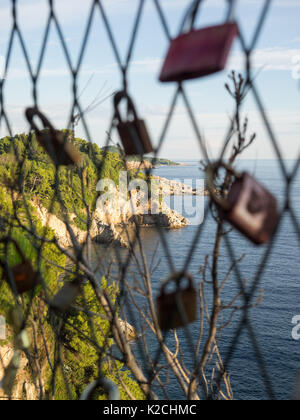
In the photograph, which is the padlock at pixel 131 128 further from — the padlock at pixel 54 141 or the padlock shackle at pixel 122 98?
the padlock at pixel 54 141

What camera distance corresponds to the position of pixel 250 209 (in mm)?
908

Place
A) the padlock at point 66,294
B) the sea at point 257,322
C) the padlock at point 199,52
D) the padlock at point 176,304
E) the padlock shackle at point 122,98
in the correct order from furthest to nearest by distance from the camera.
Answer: the sea at point 257,322
the padlock at point 66,294
the padlock shackle at point 122,98
the padlock at point 176,304
the padlock at point 199,52

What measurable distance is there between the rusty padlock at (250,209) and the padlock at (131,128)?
39 centimetres

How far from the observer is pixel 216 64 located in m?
0.85

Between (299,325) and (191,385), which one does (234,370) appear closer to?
(299,325)

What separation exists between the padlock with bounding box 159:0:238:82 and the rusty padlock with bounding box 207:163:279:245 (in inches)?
8.9

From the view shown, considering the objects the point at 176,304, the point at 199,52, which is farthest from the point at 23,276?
the point at 199,52

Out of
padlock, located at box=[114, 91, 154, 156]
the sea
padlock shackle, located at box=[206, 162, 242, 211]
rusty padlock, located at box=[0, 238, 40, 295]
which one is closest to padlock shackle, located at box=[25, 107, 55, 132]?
padlock, located at box=[114, 91, 154, 156]

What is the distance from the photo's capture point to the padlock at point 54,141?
135cm

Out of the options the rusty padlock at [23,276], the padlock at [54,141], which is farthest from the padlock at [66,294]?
the padlock at [54,141]

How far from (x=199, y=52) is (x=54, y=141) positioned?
2.29 ft

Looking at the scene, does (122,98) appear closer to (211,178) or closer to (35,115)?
(35,115)

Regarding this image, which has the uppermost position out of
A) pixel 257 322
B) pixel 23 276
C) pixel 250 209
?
pixel 250 209
